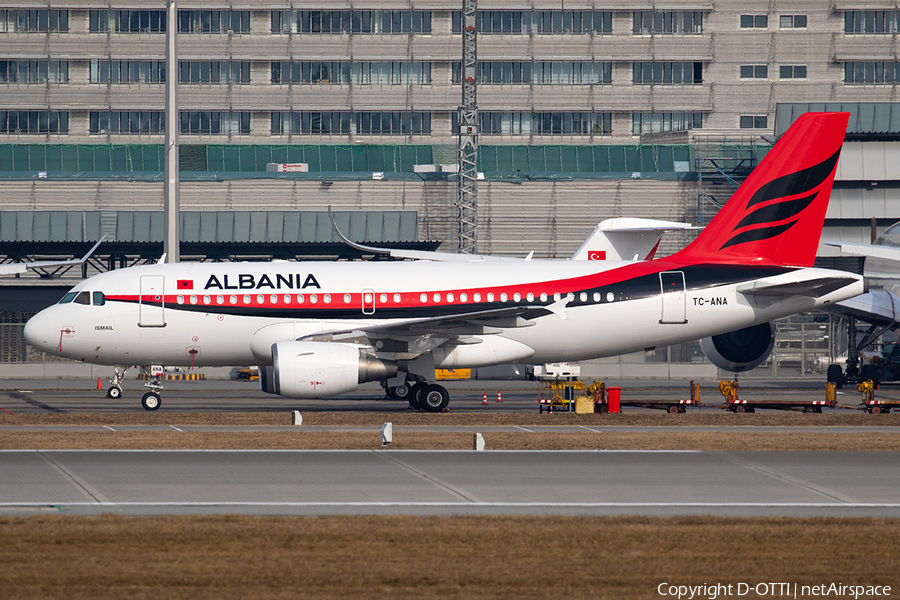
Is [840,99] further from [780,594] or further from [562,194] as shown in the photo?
[780,594]

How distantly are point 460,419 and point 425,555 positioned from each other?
591 inches

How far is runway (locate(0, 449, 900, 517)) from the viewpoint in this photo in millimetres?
14195

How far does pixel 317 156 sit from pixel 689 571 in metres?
71.2

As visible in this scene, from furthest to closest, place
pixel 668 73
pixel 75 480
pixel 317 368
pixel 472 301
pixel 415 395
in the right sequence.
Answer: pixel 668 73
pixel 472 301
pixel 415 395
pixel 317 368
pixel 75 480

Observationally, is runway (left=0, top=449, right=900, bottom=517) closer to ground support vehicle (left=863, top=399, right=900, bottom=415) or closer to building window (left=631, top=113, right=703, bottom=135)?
ground support vehicle (left=863, top=399, right=900, bottom=415)

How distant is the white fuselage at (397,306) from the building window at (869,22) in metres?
70.1

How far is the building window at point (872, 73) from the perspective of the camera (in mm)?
92312

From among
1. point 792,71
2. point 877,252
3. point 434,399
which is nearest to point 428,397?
point 434,399

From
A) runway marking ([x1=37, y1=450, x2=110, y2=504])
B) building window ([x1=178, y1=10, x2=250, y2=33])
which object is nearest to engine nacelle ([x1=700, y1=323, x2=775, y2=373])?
runway marking ([x1=37, y1=450, x2=110, y2=504])

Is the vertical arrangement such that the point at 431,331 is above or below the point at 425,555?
above

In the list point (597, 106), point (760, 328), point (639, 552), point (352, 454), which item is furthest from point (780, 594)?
point (597, 106)

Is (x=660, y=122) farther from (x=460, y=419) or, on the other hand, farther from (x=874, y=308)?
(x=460, y=419)

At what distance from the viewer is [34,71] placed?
289 ft

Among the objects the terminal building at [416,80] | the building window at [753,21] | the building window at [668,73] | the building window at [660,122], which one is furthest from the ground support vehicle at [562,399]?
the building window at [753,21]
